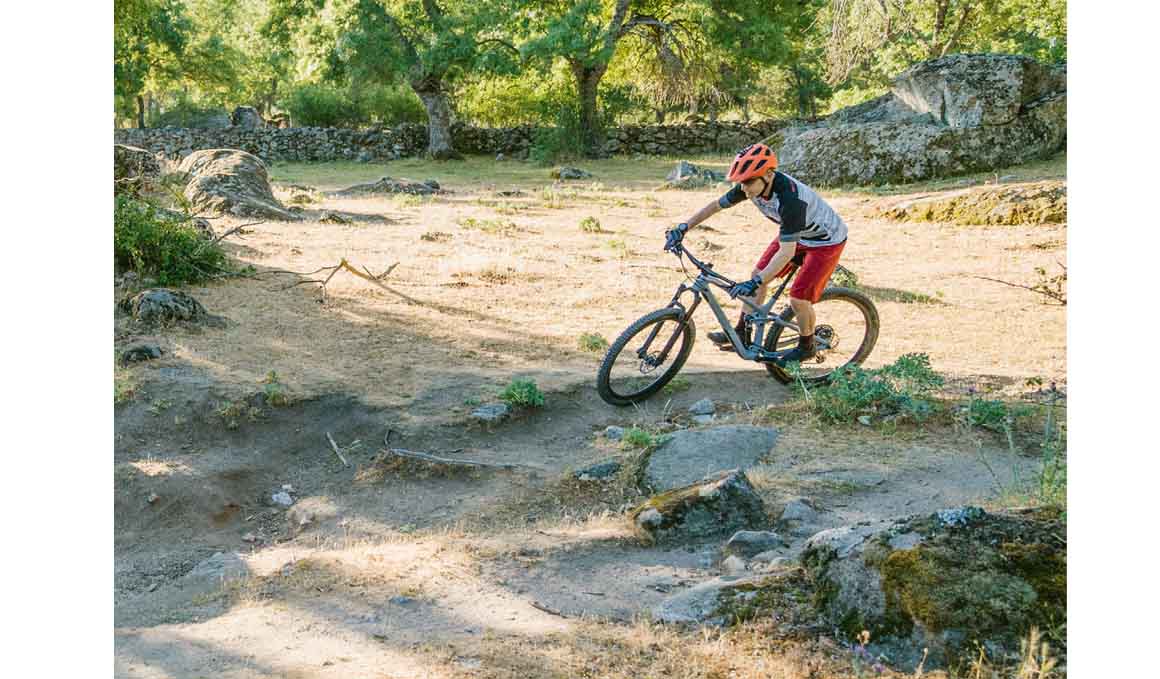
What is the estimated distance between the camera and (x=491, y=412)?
6.82 meters

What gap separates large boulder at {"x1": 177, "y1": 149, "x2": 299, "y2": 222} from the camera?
46.4 feet

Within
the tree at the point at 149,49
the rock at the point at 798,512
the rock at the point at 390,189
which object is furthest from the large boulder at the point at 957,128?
the tree at the point at 149,49

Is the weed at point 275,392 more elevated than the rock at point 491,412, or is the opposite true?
the weed at point 275,392

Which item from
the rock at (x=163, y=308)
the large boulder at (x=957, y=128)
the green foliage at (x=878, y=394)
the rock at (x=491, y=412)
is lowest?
the rock at (x=491, y=412)

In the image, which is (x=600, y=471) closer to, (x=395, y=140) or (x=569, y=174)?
(x=569, y=174)

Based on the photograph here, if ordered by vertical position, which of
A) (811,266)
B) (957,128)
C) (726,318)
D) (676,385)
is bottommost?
(676,385)

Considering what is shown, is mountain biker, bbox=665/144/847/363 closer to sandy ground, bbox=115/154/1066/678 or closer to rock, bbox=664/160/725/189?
sandy ground, bbox=115/154/1066/678

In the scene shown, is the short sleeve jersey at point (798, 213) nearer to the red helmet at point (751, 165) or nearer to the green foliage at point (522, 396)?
the red helmet at point (751, 165)

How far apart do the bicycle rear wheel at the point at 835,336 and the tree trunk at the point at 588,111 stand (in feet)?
64.9

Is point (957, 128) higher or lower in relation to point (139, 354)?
higher

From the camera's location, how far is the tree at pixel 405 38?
2495 centimetres

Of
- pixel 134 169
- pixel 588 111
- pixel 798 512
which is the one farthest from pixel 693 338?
pixel 588 111

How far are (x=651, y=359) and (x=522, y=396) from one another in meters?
0.93

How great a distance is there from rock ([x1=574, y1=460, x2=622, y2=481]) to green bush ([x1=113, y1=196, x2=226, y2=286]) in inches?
229
